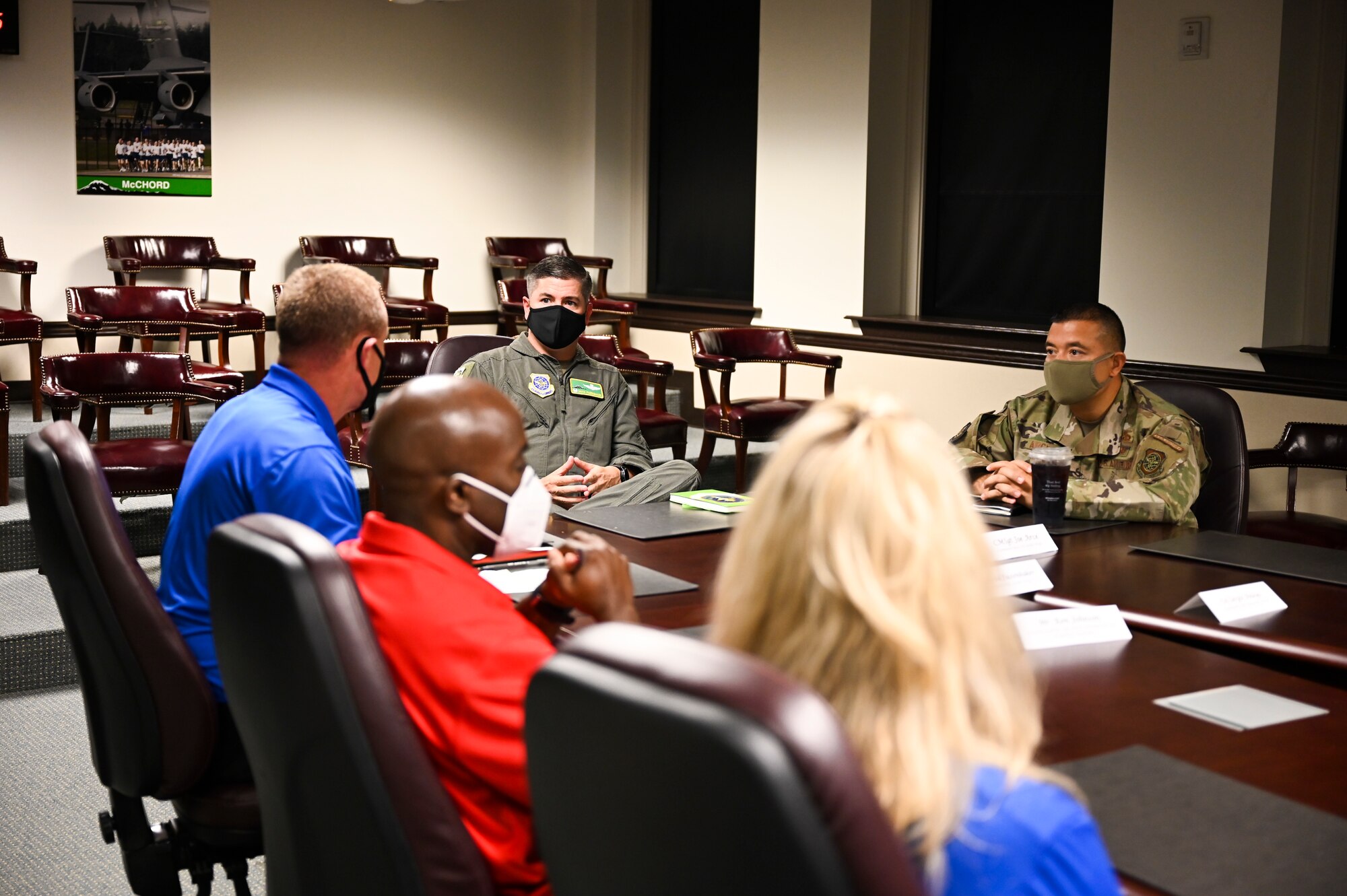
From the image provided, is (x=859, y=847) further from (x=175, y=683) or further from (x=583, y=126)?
(x=583, y=126)

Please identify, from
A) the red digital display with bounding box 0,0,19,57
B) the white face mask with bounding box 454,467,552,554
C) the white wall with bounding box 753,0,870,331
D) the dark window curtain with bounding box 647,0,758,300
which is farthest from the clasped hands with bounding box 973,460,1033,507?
Answer: the red digital display with bounding box 0,0,19,57

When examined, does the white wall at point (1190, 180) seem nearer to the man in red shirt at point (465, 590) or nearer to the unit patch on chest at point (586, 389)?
the unit patch on chest at point (586, 389)

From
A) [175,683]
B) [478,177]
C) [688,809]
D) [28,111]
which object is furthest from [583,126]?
[688,809]

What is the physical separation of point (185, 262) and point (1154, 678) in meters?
6.81

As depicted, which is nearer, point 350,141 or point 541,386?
point 541,386

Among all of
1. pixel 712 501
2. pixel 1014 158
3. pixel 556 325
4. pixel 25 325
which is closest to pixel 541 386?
pixel 556 325

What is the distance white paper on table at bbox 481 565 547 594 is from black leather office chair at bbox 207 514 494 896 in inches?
28.1

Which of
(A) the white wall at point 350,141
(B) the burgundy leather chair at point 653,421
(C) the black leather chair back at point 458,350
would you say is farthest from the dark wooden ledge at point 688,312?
(C) the black leather chair back at point 458,350

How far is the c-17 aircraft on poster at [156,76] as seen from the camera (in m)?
7.50

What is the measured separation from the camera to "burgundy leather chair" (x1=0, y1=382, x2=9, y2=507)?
16.1ft

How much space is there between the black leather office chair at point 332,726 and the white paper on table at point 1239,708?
0.87 meters

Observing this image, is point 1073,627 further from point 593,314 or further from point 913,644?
point 593,314

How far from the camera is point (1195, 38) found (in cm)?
548

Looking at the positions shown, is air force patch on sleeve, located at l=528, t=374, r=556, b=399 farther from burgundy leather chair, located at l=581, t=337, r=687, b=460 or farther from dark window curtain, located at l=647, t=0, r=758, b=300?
dark window curtain, located at l=647, t=0, r=758, b=300
